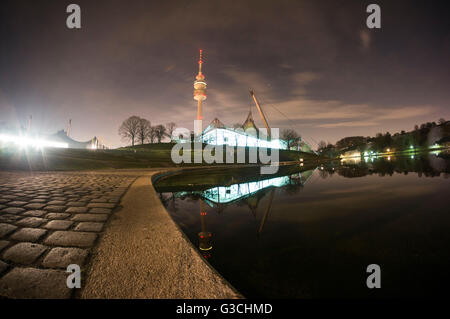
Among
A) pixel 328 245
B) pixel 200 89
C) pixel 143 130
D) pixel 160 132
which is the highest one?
pixel 200 89

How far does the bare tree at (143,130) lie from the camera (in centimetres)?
6975

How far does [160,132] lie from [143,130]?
35.0 ft

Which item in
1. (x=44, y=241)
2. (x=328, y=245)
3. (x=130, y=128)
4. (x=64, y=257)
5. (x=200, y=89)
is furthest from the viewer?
(x=200, y=89)

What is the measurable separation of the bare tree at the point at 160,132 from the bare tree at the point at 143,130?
646 centimetres

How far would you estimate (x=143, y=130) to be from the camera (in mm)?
70312

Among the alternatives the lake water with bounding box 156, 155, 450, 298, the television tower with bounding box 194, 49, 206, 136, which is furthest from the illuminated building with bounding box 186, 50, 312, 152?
the lake water with bounding box 156, 155, 450, 298

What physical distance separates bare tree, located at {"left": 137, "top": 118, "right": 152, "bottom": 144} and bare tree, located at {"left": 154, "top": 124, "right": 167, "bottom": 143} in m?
6.46

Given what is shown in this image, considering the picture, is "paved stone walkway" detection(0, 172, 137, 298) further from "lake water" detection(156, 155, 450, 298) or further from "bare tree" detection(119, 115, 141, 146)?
"bare tree" detection(119, 115, 141, 146)

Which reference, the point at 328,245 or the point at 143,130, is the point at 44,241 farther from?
the point at 143,130

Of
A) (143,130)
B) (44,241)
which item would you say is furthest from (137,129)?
(44,241)
